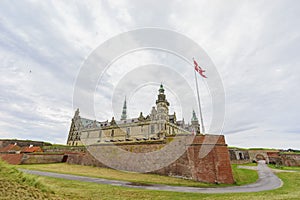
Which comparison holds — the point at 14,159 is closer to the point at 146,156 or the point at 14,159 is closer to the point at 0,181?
the point at 146,156

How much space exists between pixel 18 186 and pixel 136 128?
45.5 metres

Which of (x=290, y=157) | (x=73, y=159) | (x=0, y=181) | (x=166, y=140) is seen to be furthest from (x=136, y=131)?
(x=0, y=181)

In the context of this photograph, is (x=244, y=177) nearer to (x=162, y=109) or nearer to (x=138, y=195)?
(x=138, y=195)

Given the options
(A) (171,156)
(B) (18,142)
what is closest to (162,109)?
(A) (171,156)

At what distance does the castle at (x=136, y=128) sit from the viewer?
158 ft

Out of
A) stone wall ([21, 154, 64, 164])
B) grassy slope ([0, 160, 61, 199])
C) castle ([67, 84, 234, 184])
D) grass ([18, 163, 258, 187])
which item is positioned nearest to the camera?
grassy slope ([0, 160, 61, 199])

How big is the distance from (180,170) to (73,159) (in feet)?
74.9

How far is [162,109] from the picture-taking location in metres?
50.2

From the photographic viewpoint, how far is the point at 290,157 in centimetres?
3766

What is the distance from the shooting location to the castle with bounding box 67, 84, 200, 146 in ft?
158

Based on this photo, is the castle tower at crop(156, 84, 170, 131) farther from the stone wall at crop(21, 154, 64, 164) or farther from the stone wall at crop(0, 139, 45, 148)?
the stone wall at crop(0, 139, 45, 148)

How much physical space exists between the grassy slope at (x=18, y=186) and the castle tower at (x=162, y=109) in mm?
40105

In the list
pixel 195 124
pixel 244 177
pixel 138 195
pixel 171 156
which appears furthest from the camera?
pixel 195 124

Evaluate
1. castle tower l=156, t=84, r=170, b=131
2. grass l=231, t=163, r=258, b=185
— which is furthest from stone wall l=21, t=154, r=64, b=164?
grass l=231, t=163, r=258, b=185
